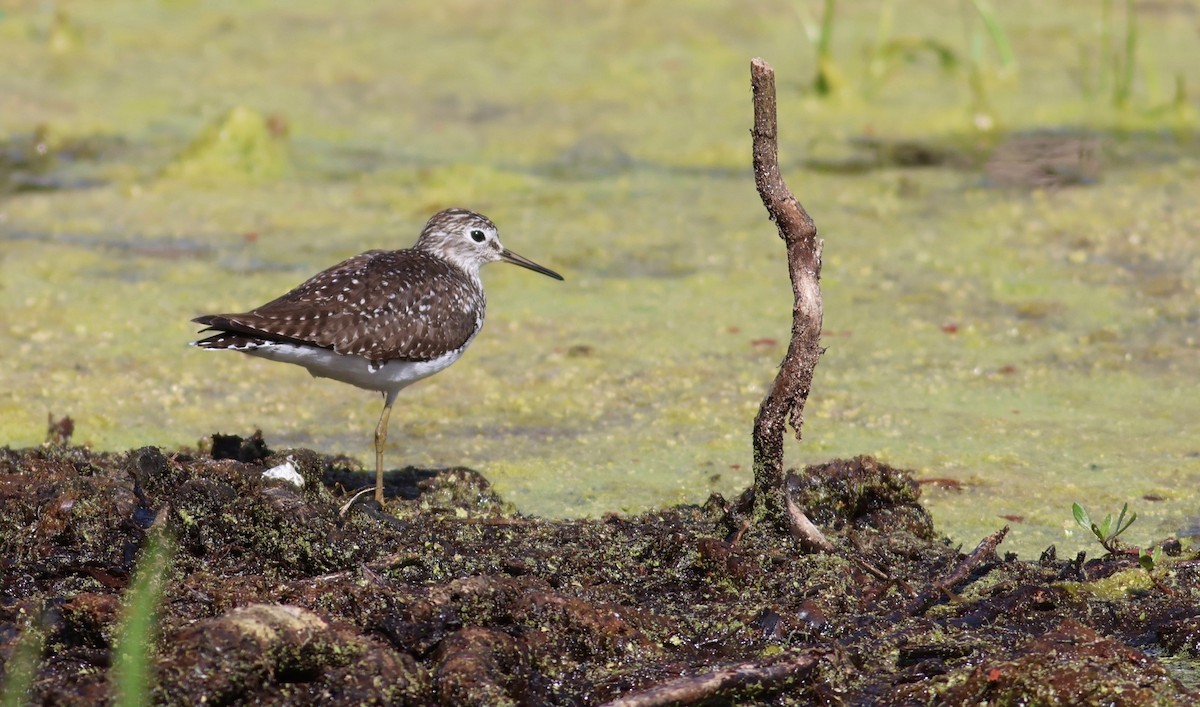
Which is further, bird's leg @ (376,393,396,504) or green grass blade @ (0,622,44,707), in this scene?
bird's leg @ (376,393,396,504)

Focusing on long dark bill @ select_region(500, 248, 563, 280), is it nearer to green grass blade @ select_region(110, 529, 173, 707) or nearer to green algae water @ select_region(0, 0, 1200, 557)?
green algae water @ select_region(0, 0, 1200, 557)

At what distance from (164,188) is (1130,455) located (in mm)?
5363

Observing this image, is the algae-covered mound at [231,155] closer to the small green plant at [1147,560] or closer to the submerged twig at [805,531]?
the submerged twig at [805,531]

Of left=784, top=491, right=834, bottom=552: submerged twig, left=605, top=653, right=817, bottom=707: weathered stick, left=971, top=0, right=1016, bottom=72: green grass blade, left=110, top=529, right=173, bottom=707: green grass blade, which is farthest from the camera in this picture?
left=971, top=0, right=1016, bottom=72: green grass blade

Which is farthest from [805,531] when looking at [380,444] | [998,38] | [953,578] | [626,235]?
[998,38]

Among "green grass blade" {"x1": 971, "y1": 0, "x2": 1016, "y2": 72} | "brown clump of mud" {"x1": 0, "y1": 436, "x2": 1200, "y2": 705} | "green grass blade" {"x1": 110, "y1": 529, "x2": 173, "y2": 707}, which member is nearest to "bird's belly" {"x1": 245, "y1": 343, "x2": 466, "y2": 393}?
"brown clump of mud" {"x1": 0, "y1": 436, "x2": 1200, "y2": 705}

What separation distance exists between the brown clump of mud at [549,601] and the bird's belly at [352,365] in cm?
32

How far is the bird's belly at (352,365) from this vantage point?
183 inches

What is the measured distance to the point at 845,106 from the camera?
9.66 m

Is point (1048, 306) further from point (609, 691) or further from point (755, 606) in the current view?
point (609, 691)

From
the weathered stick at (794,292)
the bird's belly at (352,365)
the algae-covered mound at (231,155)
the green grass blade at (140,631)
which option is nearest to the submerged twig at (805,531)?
the weathered stick at (794,292)

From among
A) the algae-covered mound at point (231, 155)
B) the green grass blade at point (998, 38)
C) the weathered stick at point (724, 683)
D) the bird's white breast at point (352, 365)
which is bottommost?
the weathered stick at point (724, 683)

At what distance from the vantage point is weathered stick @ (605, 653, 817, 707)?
3.26 metres

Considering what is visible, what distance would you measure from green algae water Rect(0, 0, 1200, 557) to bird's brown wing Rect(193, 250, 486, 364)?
0.51m
